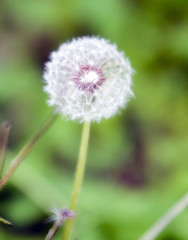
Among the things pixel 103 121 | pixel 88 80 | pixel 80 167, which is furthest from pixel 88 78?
pixel 103 121

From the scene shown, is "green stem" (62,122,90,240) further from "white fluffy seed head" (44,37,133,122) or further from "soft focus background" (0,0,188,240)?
"soft focus background" (0,0,188,240)

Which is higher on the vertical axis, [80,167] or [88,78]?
[88,78]

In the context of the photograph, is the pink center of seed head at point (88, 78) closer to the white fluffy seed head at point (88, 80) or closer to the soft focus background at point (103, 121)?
the white fluffy seed head at point (88, 80)

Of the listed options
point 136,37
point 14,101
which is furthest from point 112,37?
point 14,101

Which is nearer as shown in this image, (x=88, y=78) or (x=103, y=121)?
(x=88, y=78)

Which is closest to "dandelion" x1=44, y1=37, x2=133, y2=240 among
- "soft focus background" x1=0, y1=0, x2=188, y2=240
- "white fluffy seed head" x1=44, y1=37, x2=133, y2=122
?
"white fluffy seed head" x1=44, y1=37, x2=133, y2=122

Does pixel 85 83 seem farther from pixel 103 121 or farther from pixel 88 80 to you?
pixel 103 121

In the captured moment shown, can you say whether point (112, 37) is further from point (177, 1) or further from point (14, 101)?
point (14, 101)

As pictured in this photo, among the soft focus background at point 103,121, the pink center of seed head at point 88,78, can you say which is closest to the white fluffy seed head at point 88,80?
the pink center of seed head at point 88,78

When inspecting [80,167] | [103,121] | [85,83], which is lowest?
[80,167]
